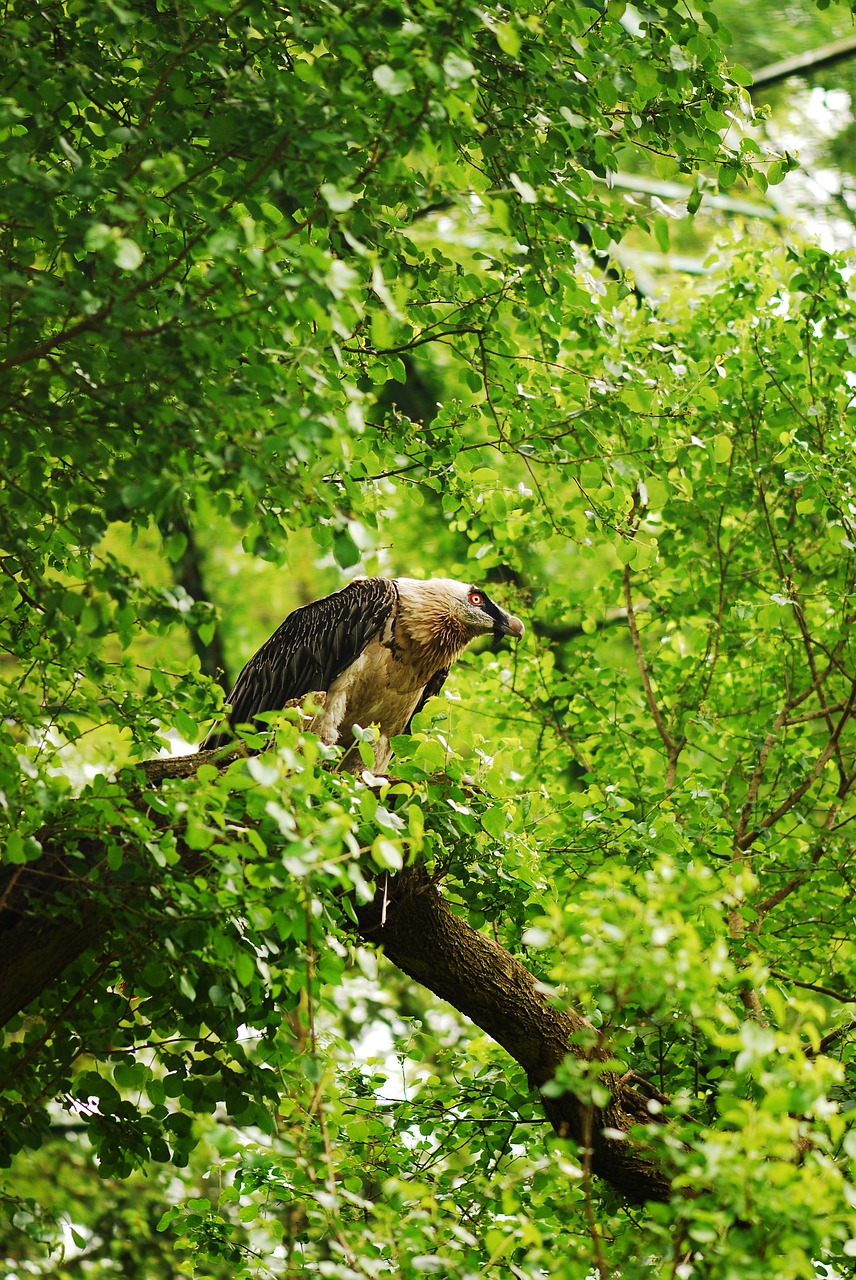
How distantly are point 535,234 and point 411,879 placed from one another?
233 centimetres

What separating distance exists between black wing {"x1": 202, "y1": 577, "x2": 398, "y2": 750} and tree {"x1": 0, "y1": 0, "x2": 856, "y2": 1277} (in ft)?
2.00

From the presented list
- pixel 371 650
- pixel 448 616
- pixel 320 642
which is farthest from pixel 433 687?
pixel 320 642

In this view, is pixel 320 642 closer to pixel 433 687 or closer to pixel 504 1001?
pixel 433 687

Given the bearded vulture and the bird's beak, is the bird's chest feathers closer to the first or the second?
the bearded vulture

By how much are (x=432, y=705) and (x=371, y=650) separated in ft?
6.52

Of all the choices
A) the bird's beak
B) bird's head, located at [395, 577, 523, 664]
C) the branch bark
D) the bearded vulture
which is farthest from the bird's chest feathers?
the branch bark

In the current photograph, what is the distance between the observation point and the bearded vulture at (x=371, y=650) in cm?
644

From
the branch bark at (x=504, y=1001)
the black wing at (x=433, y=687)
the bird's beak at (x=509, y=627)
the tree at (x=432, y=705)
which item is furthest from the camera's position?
the black wing at (x=433, y=687)

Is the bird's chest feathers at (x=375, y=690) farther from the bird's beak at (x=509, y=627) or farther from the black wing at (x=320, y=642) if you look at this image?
the bird's beak at (x=509, y=627)

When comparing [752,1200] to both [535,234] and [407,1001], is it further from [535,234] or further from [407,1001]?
[407,1001]

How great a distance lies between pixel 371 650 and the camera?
6.47 meters

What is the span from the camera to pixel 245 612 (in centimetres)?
1454

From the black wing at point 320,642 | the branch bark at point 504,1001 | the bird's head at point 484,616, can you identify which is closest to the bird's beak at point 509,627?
the bird's head at point 484,616

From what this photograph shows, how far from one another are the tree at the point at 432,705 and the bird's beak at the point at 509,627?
41cm
